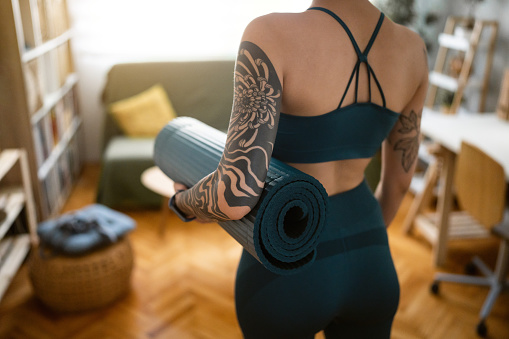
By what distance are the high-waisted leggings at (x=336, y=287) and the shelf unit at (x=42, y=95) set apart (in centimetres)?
205

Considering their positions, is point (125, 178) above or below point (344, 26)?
below

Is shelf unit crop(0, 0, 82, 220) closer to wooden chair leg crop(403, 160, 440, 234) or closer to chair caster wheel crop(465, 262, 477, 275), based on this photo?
wooden chair leg crop(403, 160, 440, 234)

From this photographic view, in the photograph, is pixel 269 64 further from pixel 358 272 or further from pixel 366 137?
pixel 358 272

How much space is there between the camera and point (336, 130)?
2.96 ft

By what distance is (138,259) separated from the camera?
2695 millimetres

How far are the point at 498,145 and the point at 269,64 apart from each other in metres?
2.05

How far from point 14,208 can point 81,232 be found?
1.15 feet

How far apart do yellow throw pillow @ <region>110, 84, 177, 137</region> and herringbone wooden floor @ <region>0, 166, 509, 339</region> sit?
95 cm

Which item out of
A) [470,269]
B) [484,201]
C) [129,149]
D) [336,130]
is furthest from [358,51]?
[129,149]

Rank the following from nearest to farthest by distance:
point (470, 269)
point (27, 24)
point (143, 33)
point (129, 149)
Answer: point (470, 269)
point (27, 24)
point (129, 149)
point (143, 33)

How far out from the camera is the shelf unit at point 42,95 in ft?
8.01

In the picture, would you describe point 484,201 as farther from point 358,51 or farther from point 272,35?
point 272,35

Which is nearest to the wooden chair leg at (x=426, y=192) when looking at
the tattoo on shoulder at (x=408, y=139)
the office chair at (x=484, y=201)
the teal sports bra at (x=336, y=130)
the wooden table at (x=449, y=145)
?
the wooden table at (x=449, y=145)

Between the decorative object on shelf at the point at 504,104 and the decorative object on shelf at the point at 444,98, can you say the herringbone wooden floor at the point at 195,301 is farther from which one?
the decorative object on shelf at the point at 444,98
